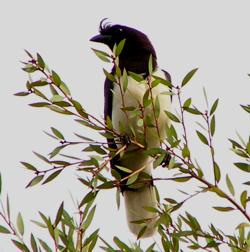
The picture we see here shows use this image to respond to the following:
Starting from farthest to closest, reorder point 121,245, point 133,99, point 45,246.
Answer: point 133,99 < point 121,245 < point 45,246

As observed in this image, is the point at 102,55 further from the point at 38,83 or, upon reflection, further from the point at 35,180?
the point at 35,180

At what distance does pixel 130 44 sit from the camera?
4992 millimetres

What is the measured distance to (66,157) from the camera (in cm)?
286

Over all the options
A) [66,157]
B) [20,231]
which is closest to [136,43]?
[66,157]

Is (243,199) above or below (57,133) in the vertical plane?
below

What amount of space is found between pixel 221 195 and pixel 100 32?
277cm

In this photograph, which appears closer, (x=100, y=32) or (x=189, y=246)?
(x=189, y=246)

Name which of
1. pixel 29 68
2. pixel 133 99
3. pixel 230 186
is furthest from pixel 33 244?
pixel 133 99

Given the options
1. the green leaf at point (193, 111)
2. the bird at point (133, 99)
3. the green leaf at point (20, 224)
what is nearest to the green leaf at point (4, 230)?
the green leaf at point (20, 224)

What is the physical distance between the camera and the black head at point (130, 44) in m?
4.78

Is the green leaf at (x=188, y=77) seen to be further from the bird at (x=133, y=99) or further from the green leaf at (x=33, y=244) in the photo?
the bird at (x=133, y=99)

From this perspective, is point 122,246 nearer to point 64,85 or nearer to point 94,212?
point 94,212

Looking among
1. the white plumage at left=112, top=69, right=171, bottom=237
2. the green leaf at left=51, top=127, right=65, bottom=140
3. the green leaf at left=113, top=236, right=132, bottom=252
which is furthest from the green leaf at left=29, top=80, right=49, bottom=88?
the white plumage at left=112, top=69, right=171, bottom=237

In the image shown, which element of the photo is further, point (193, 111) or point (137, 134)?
point (137, 134)
